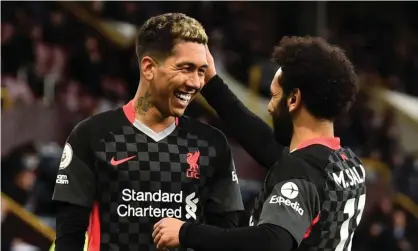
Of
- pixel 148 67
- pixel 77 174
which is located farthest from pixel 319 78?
pixel 77 174

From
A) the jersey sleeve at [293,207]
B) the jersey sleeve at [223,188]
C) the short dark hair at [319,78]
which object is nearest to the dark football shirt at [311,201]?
the jersey sleeve at [293,207]

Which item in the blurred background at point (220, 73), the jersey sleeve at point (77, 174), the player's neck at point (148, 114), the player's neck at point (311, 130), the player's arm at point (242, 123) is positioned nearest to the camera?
the player's neck at point (311, 130)

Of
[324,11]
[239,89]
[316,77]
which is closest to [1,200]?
[239,89]

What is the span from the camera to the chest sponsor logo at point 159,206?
3.44 meters

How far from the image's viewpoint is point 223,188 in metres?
3.55

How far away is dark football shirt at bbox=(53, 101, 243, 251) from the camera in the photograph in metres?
3.43

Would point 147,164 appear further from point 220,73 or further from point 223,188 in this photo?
point 220,73

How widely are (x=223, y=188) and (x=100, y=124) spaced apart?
1.58 feet

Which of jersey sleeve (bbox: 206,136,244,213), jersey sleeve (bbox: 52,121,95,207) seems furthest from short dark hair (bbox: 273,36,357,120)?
jersey sleeve (bbox: 52,121,95,207)

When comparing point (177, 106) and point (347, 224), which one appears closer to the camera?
point (347, 224)

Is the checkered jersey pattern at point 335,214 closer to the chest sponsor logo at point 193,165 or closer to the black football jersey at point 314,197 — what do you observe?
the black football jersey at point 314,197

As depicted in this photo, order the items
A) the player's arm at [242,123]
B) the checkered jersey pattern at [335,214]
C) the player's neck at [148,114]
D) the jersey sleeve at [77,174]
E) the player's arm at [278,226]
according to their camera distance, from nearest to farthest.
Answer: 1. the player's arm at [278,226]
2. the checkered jersey pattern at [335,214]
3. the jersey sleeve at [77,174]
4. the player's neck at [148,114]
5. the player's arm at [242,123]

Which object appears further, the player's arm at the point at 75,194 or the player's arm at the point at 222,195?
the player's arm at the point at 222,195

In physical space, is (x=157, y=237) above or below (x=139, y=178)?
below
